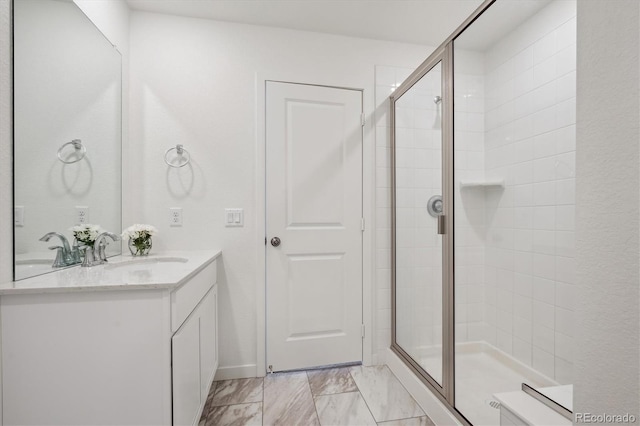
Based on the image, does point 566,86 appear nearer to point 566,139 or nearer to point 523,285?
point 566,139

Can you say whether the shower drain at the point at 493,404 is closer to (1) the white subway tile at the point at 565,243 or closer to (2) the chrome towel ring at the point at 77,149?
(1) the white subway tile at the point at 565,243

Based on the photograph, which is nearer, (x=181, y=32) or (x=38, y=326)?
(x=38, y=326)

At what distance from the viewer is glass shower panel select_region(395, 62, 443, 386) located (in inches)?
65.2

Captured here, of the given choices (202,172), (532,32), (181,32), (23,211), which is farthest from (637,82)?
(181,32)

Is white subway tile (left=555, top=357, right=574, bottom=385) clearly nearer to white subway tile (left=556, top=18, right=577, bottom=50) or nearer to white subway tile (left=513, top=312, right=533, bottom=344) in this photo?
white subway tile (left=513, top=312, right=533, bottom=344)

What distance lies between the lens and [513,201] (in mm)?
1468

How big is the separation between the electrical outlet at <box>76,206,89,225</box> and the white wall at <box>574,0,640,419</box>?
6.41 feet

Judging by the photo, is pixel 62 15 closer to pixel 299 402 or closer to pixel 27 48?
pixel 27 48

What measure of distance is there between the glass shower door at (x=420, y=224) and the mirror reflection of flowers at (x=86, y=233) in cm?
179

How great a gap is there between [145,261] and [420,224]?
1655 mm

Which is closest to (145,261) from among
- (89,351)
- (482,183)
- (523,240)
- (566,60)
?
(89,351)

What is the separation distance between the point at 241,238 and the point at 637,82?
75.1 inches

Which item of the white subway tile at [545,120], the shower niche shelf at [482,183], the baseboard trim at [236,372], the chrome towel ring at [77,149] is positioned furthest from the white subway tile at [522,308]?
the chrome towel ring at [77,149]

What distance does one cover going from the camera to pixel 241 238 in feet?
6.63
